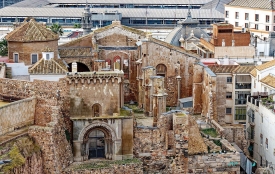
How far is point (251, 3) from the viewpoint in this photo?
14762 centimetres

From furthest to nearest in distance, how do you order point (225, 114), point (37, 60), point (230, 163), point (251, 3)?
point (251, 3)
point (225, 114)
point (37, 60)
point (230, 163)

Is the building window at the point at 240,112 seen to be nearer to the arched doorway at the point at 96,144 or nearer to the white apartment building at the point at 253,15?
Answer: the arched doorway at the point at 96,144

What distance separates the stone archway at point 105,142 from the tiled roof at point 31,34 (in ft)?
47.7

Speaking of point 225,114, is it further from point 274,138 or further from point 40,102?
point 40,102

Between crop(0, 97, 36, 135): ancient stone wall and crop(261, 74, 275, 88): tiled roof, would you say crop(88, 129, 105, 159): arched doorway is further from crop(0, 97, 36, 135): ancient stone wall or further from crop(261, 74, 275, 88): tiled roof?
crop(261, 74, 275, 88): tiled roof

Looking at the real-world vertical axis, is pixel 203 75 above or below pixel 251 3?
below

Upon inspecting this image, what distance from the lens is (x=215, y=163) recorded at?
6781 centimetres

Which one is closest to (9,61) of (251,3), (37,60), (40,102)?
(37,60)

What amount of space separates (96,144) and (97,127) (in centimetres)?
190

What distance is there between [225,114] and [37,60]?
19678 millimetres

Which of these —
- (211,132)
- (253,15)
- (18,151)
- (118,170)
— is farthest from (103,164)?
(253,15)

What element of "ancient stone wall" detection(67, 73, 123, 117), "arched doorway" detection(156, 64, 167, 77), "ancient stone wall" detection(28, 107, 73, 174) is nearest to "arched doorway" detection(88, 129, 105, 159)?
"ancient stone wall" detection(67, 73, 123, 117)

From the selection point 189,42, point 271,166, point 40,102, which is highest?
point 189,42

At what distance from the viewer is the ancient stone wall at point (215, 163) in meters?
67.6
